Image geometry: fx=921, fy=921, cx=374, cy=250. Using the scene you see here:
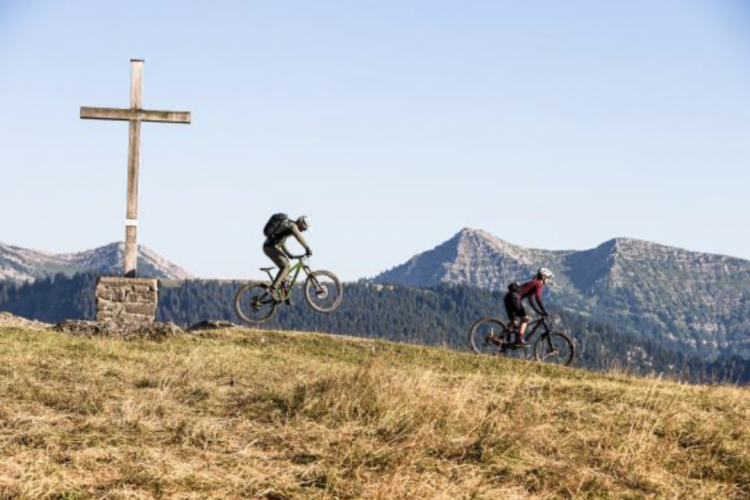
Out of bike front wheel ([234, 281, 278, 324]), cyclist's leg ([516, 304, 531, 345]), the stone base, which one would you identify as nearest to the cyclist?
bike front wheel ([234, 281, 278, 324])

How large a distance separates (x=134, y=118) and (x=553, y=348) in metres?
11.3

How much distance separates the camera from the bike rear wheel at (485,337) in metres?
21.0

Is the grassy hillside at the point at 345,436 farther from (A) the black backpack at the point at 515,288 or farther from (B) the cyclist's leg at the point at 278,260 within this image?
(B) the cyclist's leg at the point at 278,260

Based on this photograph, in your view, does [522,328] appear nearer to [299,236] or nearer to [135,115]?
[299,236]

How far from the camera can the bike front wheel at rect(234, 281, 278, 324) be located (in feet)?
72.4

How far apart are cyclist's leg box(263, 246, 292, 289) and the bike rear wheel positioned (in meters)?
4.57

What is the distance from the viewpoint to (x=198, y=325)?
838 inches

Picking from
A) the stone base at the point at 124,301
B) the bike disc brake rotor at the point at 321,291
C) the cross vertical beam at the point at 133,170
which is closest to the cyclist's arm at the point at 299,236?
the bike disc brake rotor at the point at 321,291

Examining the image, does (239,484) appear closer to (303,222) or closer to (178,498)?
(178,498)

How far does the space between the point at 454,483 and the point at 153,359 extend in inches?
286

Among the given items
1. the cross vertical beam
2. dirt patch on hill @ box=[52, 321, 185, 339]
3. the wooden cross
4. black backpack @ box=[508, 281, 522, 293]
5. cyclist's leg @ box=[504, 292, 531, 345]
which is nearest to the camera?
dirt patch on hill @ box=[52, 321, 185, 339]

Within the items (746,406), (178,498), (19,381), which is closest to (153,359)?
(19,381)

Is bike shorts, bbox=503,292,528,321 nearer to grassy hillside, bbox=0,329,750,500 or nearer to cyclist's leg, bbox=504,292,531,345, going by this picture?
cyclist's leg, bbox=504,292,531,345

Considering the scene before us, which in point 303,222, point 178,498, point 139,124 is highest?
point 139,124
